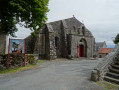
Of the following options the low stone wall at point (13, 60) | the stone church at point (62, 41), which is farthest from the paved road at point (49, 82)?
the stone church at point (62, 41)

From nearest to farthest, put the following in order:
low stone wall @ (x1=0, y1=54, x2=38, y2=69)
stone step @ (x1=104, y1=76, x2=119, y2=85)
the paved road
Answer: the paved road → stone step @ (x1=104, y1=76, x2=119, y2=85) → low stone wall @ (x1=0, y1=54, x2=38, y2=69)

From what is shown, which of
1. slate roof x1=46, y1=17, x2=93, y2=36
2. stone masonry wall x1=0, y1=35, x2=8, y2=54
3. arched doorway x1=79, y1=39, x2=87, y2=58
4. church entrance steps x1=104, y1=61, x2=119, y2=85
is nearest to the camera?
church entrance steps x1=104, y1=61, x2=119, y2=85

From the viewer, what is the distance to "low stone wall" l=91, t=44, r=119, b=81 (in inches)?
222

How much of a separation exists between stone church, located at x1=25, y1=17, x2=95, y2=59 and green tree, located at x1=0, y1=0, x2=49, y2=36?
6.37 metres

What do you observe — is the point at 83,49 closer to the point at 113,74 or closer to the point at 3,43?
the point at 3,43

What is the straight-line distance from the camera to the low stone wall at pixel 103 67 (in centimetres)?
563

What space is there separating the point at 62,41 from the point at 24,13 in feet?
36.8

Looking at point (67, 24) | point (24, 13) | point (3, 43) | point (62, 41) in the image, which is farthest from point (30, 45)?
point (24, 13)

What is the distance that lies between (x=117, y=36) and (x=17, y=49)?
3658cm

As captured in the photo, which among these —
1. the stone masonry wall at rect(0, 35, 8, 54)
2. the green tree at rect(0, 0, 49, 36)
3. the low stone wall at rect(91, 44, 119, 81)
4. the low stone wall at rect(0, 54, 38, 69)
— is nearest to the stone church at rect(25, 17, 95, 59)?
the stone masonry wall at rect(0, 35, 8, 54)

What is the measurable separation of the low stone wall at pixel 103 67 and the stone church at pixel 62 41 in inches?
428

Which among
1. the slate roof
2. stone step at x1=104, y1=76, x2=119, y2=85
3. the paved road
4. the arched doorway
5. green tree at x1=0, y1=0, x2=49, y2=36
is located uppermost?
the slate roof

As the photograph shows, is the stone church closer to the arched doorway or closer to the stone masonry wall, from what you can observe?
the arched doorway

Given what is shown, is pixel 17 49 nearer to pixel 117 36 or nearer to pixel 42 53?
pixel 42 53
